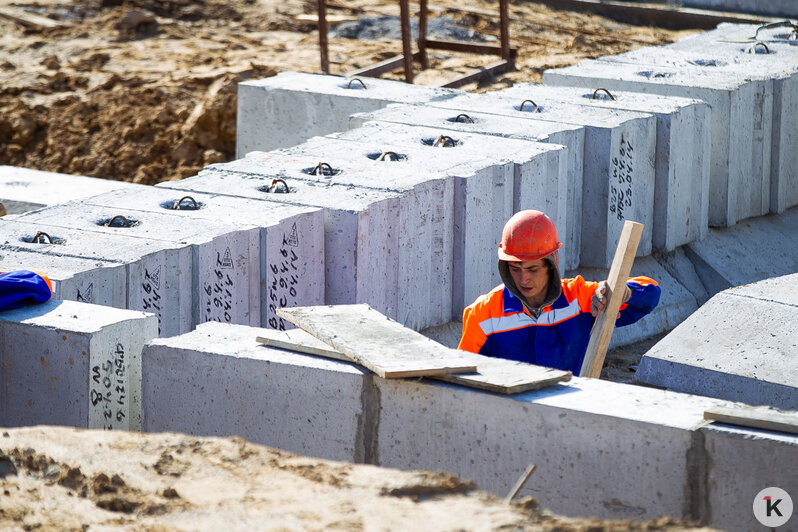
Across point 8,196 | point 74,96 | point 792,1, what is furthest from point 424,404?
Answer: point 792,1

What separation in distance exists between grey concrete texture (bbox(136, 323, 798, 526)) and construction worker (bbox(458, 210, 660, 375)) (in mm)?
1401

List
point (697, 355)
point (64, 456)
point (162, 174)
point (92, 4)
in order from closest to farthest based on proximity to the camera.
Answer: point (64, 456) → point (697, 355) → point (162, 174) → point (92, 4)

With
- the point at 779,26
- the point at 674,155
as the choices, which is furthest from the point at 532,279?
the point at 779,26

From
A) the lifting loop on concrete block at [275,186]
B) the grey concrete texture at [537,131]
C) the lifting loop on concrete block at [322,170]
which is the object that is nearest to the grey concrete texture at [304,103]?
the grey concrete texture at [537,131]

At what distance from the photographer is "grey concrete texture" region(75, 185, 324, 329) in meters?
7.40

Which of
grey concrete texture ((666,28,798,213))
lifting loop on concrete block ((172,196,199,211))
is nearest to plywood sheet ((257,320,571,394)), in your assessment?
lifting loop on concrete block ((172,196,199,211))

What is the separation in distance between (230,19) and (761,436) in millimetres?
18011

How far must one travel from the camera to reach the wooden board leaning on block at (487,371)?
196 inches

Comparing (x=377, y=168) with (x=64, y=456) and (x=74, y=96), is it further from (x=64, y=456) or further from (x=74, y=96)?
(x=74, y=96)

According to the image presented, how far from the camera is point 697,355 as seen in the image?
21.5 feet

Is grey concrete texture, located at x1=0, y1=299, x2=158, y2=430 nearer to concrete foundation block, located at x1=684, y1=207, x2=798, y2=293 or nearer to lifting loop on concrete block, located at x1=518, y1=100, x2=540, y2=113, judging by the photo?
lifting loop on concrete block, located at x1=518, y1=100, x2=540, y2=113

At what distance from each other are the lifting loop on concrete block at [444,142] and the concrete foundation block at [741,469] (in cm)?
524

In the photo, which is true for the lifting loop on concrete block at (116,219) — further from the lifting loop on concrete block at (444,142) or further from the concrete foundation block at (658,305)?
the concrete foundation block at (658,305)

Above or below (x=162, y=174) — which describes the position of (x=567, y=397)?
above
